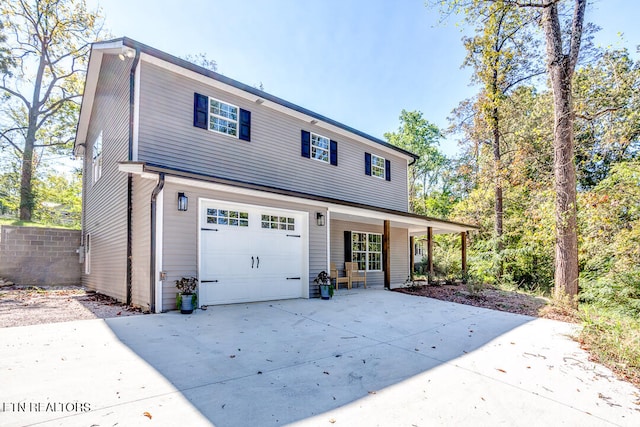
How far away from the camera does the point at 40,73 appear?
1708cm

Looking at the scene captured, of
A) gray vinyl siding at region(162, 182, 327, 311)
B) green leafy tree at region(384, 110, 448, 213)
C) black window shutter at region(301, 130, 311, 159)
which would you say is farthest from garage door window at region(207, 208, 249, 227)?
green leafy tree at region(384, 110, 448, 213)

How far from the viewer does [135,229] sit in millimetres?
6832

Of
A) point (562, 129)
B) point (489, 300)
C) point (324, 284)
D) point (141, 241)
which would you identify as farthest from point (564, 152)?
point (141, 241)

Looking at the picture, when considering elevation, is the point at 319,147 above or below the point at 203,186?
above

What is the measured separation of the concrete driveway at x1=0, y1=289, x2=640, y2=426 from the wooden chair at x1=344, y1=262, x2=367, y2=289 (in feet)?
18.0

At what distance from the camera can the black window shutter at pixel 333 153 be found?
11242 mm

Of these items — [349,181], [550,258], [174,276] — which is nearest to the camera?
[174,276]

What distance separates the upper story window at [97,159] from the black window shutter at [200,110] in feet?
13.3

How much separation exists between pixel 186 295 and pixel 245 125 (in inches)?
201

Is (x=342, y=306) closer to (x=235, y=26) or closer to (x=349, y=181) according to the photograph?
(x=349, y=181)

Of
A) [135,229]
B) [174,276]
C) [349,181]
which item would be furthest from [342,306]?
[349,181]

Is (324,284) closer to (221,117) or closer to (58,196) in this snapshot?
(221,117)

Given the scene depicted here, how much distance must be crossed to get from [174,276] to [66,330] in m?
1.72

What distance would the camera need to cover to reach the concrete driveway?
2.46 metres
